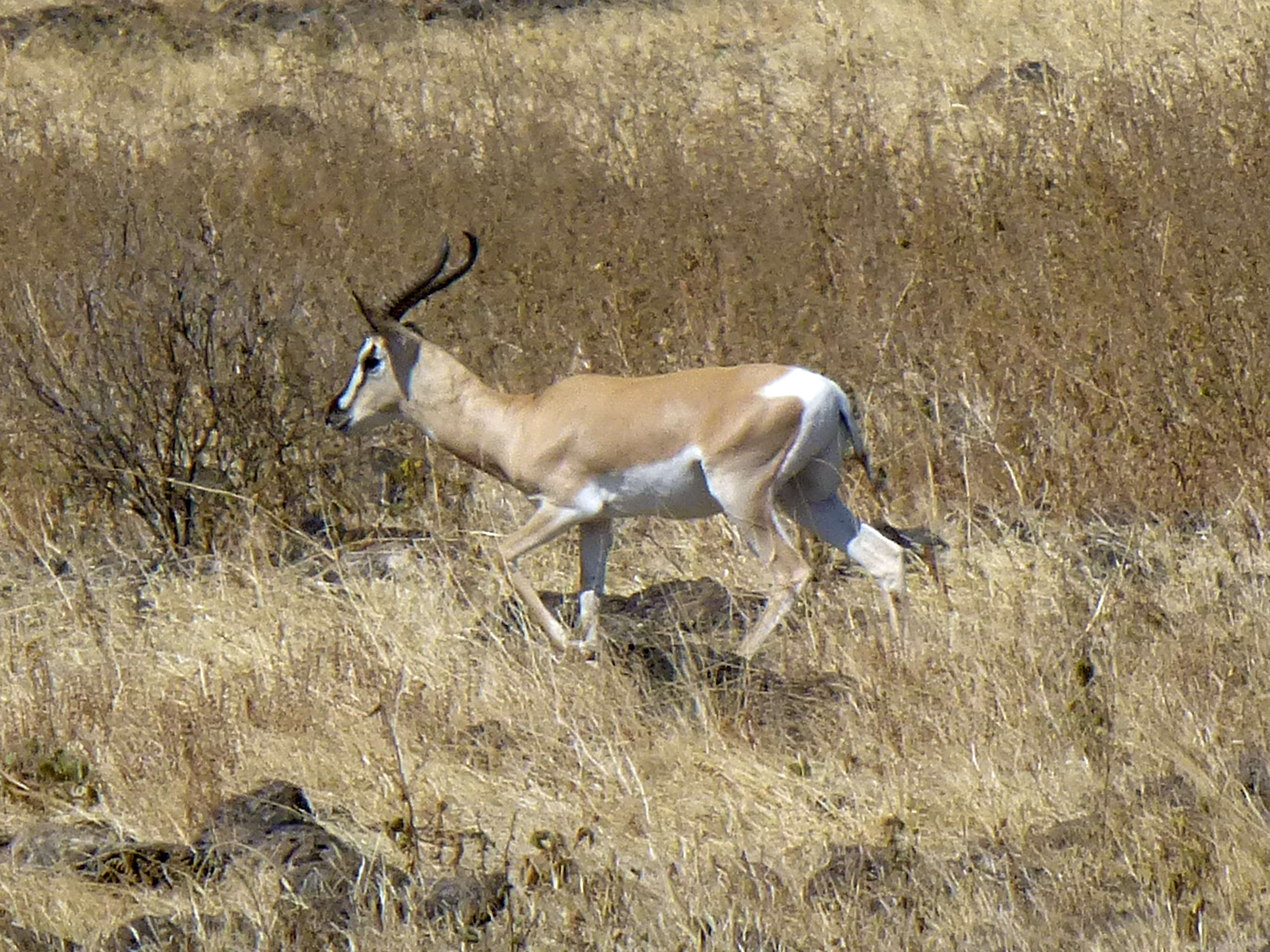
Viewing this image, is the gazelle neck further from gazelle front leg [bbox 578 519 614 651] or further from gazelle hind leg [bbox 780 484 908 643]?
gazelle hind leg [bbox 780 484 908 643]

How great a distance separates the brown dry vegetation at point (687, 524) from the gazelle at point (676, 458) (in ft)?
0.76

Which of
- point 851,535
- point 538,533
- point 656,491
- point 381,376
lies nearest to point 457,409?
point 381,376

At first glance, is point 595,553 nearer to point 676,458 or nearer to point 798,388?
point 676,458

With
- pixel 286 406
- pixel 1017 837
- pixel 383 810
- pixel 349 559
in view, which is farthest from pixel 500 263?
pixel 1017 837

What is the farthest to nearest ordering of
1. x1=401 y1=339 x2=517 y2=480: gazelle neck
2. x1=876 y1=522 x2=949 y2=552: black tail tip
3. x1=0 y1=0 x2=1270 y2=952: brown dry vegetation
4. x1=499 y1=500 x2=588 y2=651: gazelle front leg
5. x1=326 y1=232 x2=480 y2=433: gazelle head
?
x1=326 y1=232 x2=480 y2=433: gazelle head
x1=401 y1=339 x2=517 y2=480: gazelle neck
x1=876 y1=522 x2=949 y2=552: black tail tip
x1=499 y1=500 x2=588 y2=651: gazelle front leg
x1=0 y1=0 x2=1270 y2=952: brown dry vegetation

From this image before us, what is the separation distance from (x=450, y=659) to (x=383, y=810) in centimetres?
124

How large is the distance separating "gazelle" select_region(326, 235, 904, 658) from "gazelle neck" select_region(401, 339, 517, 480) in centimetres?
1

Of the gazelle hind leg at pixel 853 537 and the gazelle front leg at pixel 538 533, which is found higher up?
the gazelle front leg at pixel 538 533

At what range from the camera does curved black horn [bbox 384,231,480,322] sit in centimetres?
746

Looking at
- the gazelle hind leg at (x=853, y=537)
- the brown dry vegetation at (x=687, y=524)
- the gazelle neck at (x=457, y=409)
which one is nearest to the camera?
the brown dry vegetation at (x=687, y=524)

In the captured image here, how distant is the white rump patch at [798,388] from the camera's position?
23.2 feet

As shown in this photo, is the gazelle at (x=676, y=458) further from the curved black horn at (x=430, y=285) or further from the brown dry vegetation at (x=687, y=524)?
the brown dry vegetation at (x=687, y=524)

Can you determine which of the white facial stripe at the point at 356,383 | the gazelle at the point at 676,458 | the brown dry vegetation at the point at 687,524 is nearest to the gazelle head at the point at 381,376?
the white facial stripe at the point at 356,383

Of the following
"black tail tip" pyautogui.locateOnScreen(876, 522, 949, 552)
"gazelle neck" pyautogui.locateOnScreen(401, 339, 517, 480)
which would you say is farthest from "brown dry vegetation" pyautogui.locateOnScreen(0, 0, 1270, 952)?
"gazelle neck" pyautogui.locateOnScreen(401, 339, 517, 480)
